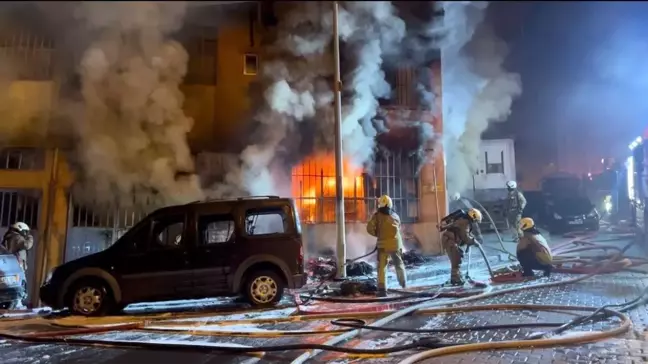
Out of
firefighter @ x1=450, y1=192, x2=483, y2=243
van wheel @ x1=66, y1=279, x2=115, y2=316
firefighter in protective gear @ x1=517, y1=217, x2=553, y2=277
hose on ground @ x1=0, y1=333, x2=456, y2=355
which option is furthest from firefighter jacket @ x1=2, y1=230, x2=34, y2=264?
firefighter in protective gear @ x1=517, y1=217, x2=553, y2=277

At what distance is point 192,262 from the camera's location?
21.1 feet

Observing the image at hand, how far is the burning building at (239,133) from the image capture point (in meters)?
8.26

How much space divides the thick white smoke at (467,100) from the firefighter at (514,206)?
1.17 meters

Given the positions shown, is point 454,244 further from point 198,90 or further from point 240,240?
point 198,90

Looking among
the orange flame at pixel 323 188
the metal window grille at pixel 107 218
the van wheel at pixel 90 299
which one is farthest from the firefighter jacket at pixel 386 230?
the metal window grille at pixel 107 218

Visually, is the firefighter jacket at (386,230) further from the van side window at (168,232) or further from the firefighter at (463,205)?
the van side window at (168,232)

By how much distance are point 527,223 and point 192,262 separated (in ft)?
18.1

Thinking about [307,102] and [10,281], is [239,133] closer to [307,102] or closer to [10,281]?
[307,102]

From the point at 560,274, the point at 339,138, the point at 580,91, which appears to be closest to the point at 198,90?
the point at 339,138

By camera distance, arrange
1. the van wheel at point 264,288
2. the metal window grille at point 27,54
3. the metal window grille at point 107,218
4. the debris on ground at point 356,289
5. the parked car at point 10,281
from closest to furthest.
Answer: the metal window grille at point 27,54 < the van wheel at point 264,288 < the parked car at point 10,281 < the debris on ground at point 356,289 < the metal window grille at point 107,218

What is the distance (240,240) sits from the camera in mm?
6547

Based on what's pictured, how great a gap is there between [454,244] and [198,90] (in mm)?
6248

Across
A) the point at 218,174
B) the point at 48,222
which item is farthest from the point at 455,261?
the point at 48,222

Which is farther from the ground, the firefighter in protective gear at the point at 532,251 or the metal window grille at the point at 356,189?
the metal window grille at the point at 356,189
